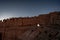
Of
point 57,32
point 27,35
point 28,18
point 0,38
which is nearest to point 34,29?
point 27,35

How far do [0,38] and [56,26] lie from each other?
21.0 ft

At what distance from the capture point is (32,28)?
14.9 m

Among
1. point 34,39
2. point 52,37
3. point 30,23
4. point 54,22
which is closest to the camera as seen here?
point 52,37

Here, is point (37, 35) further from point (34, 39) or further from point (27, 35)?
point (27, 35)

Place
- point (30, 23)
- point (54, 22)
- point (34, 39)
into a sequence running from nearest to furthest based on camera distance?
point (34, 39)
point (54, 22)
point (30, 23)

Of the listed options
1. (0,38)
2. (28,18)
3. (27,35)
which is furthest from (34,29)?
(0,38)

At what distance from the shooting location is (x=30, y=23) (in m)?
15.8

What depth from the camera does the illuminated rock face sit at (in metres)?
12.7

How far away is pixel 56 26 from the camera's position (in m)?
13.6

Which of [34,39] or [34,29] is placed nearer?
[34,39]

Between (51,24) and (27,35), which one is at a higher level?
(51,24)

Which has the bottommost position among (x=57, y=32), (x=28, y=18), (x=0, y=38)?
(x=0, y=38)

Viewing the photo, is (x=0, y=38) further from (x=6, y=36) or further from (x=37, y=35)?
(x=37, y=35)

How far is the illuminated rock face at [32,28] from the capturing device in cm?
1269
